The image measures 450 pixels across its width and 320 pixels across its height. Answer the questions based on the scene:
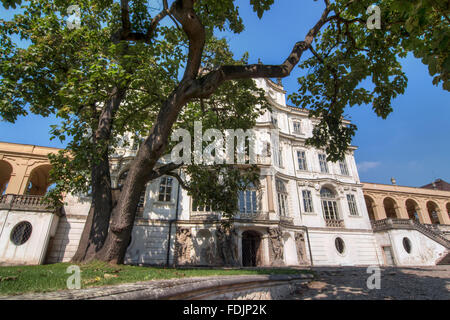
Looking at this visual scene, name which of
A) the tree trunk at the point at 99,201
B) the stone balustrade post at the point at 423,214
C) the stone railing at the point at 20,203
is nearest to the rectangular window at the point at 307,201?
the tree trunk at the point at 99,201

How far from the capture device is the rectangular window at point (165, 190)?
1838cm

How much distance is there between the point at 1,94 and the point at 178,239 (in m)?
13.2

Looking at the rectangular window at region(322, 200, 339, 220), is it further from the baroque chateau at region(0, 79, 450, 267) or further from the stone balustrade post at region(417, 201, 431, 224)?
the stone balustrade post at region(417, 201, 431, 224)

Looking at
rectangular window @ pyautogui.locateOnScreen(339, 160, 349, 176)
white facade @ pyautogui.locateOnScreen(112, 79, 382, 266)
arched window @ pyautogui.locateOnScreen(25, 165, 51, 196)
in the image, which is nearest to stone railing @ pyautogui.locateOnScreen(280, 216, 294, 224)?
white facade @ pyautogui.locateOnScreen(112, 79, 382, 266)

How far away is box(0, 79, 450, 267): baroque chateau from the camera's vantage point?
1576 centimetres

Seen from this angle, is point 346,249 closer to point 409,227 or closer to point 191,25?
point 409,227

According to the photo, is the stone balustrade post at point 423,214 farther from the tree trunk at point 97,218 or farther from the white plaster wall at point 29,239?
the white plaster wall at point 29,239

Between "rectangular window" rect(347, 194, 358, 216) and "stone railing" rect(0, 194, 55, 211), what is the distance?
25.4 metres

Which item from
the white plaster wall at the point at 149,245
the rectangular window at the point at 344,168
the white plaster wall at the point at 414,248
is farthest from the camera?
the rectangular window at the point at 344,168

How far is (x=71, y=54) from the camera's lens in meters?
7.89

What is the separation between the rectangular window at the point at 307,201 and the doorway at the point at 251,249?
20.0ft

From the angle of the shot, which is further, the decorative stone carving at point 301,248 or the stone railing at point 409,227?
the stone railing at point 409,227

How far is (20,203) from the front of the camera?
1549 centimetres

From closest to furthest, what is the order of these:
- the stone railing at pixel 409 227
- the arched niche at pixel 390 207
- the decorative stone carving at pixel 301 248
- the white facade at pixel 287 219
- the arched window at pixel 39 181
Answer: the white facade at pixel 287 219
the decorative stone carving at pixel 301 248
the stone railing at pixel 409 227
the arched window at pixel 39 181
the arched niche at pixel 390 207
